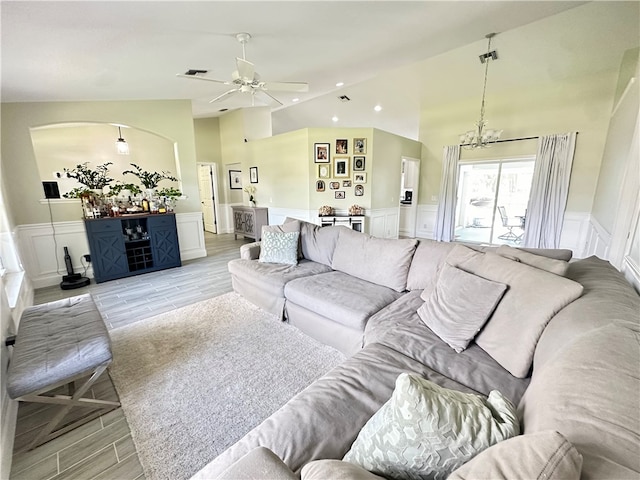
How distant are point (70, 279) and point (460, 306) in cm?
504

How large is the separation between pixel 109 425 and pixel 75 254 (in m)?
3.61

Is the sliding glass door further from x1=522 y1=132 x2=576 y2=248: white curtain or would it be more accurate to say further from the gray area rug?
the gray area rug

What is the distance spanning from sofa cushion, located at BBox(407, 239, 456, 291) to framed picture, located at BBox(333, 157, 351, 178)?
373 centimetres

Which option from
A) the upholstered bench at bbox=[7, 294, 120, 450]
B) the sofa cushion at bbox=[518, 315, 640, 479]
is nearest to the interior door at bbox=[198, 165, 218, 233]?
the upholstered bench at bbox=[7, 294, 120, 450]

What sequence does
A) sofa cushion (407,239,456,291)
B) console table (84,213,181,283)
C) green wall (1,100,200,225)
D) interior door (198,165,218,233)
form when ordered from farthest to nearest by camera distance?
interior door (198,165,218,233)
console table (84,213,181,283)
green wall (1,100,200,225)
sofa cushion (407,239,456,291)

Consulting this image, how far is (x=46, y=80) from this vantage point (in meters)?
3.03

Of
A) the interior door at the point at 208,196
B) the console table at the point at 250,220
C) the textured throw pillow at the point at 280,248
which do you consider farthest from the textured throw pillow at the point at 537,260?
the interior door at the point at 208,196

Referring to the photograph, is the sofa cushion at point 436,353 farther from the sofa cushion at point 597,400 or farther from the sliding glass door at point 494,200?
the sliding glass door at point 494,200

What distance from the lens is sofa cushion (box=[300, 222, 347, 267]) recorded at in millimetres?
3145

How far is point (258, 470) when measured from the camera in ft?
2.35

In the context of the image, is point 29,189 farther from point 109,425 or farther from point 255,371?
point 255,371

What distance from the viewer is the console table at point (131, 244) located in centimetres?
397

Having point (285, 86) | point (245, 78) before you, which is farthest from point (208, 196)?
point (245, 78)

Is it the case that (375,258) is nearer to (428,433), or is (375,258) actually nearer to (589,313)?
(589,313)
